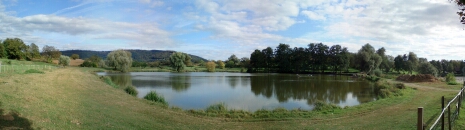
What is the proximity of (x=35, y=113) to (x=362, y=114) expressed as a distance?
43.3 feet

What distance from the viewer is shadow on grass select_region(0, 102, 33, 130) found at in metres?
6.05

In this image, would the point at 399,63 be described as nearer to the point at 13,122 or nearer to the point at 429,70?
the point at 429,70

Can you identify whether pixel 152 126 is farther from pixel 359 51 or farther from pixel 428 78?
pixel 359 51

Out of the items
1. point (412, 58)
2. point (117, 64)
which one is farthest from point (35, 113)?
point (412, 58)

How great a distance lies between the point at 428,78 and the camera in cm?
3681

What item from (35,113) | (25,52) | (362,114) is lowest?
(362,114)

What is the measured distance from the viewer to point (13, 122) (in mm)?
6363

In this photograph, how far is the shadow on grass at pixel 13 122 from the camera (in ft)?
19.9

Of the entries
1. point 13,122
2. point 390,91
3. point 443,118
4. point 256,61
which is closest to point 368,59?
point 256,61

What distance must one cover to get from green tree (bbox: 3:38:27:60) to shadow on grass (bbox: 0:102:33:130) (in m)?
67.5

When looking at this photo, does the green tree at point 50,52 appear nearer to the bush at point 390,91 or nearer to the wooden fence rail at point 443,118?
the bush at point 390,91

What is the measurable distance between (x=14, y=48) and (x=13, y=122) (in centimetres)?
6952

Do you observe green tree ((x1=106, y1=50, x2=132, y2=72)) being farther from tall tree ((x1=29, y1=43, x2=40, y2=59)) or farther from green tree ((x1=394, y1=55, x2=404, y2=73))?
green tree ((x1=394, y1=55, x2=404, y2=73))

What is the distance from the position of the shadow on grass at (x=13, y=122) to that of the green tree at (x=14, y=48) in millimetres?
67547
